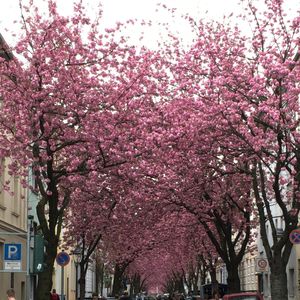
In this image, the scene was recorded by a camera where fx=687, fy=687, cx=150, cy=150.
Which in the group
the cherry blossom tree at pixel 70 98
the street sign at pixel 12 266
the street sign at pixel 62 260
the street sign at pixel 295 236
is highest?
the cherry blossom tree at pixel 70 98

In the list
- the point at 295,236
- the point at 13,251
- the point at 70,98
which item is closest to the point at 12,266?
the point at 13,251

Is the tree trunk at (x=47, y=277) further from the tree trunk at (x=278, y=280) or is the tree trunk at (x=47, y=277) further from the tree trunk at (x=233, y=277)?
the tree trunk at (x=233, y=277)

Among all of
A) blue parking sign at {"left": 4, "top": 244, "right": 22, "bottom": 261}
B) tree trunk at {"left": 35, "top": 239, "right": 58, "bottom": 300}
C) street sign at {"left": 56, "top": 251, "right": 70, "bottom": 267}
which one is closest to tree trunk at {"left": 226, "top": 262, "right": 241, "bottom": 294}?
street sign at {"left": 56, "top": 251, "right": 70, "bottom": 267}

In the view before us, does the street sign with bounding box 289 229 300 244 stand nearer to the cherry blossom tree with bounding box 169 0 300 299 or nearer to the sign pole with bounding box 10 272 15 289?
the cherry blossom tree with bounding box 169 0 300 299

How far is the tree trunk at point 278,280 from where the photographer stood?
1927 cm

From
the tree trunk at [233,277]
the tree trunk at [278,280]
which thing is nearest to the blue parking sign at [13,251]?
the tree trunk at [278,280]

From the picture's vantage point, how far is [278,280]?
63.6 ft

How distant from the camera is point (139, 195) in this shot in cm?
2238

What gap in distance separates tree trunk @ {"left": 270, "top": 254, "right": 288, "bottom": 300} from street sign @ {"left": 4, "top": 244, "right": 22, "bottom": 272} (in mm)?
7123

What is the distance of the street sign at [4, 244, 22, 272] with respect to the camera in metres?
18.1

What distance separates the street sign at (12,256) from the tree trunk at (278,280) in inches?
280

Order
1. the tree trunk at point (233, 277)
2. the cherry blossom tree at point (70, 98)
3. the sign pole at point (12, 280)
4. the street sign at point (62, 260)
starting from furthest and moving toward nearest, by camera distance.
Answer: the sign pole at point (12, 280)
the tree trunk at point (233, 277)
the street sign at point (62, 260)
the cherry blossom tree at point (70, 98)

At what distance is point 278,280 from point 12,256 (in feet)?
24.3

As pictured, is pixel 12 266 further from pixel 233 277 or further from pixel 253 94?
pixel 233 277
